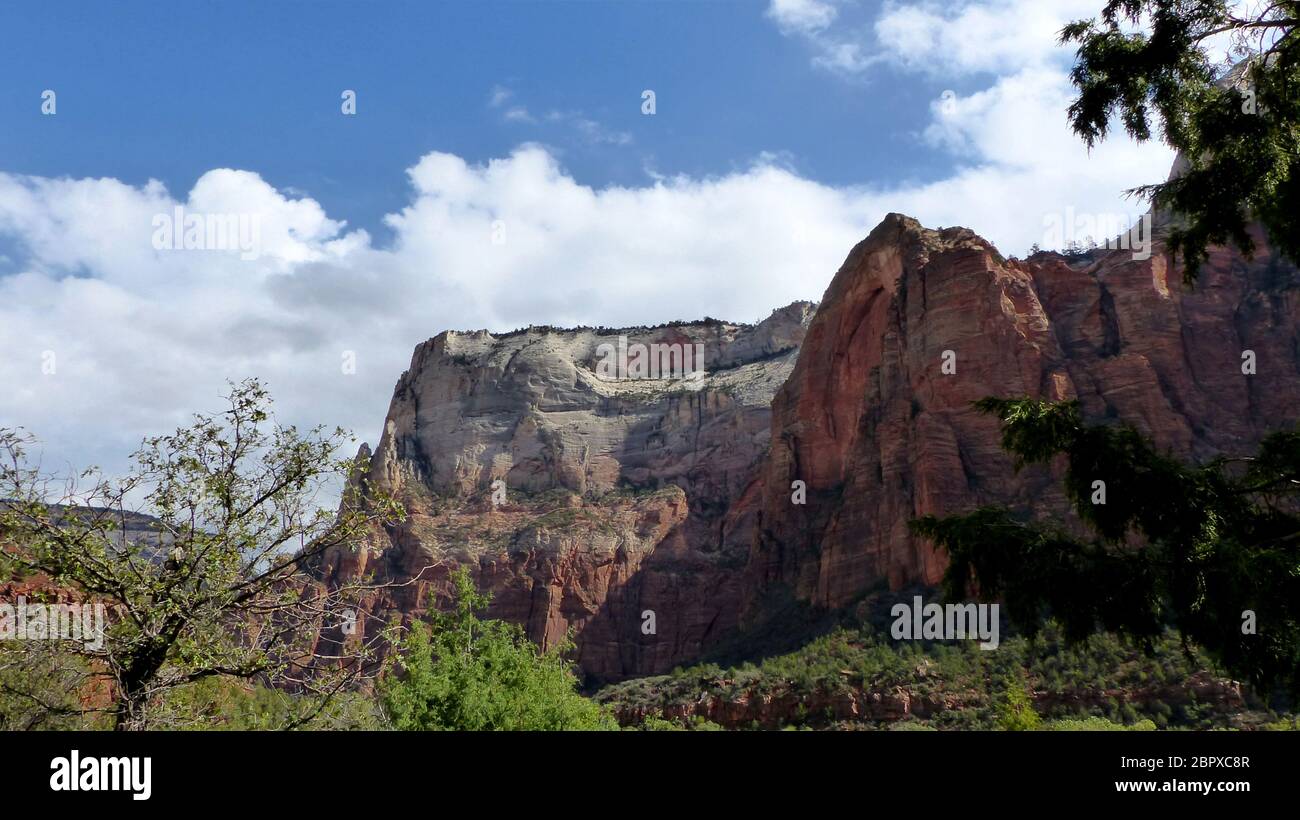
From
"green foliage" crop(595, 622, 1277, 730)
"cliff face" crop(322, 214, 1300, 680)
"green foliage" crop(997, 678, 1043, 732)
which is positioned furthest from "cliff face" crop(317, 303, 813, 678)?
"green foliage" crop(997, 678, 1043, 732)

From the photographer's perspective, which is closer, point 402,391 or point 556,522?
point 556,522

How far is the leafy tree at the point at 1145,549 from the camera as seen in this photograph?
8914mm

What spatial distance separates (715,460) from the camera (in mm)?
127188

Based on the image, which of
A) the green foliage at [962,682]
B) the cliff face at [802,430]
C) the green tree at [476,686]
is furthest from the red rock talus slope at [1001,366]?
the green tree at [476,686]

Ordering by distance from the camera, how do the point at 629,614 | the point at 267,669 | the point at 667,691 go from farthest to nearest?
the point at 629,614
the point at 667,691
the point at 267,669

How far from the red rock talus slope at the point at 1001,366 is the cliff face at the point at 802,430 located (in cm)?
20

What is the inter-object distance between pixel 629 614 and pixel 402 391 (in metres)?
58.0

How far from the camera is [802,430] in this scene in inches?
3600

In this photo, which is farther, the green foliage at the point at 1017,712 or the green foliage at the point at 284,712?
the green foliage at the point at 1017,712

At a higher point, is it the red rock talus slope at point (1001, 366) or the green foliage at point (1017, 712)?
the red rock talus slope at point (1001, 366)

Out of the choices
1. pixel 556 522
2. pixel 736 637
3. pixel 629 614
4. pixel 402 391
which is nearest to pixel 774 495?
pixel 736 637

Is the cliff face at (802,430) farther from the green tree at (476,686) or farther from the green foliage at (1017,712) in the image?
the green tree at (476,686)

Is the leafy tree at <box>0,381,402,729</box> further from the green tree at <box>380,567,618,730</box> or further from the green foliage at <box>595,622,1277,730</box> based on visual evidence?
the green foliage at <box>595,622,1277,730</box>
